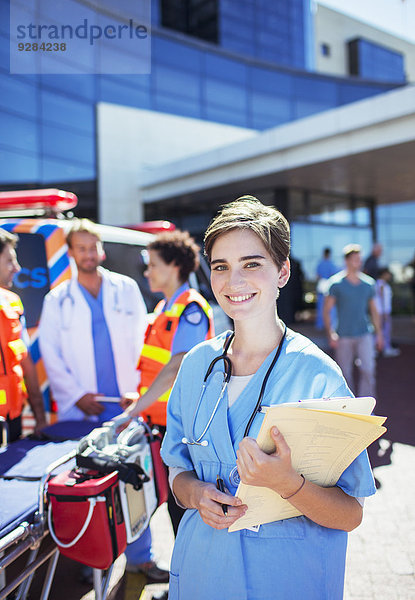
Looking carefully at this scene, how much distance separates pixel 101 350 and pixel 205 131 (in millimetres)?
16043

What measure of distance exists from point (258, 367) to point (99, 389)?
7.22 feet

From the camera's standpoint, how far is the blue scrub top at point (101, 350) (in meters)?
3.47

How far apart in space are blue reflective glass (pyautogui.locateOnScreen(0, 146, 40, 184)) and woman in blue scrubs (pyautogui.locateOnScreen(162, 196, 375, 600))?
13452mm

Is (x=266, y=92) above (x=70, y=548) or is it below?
above

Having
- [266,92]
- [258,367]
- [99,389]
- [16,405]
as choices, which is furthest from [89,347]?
[266,92]

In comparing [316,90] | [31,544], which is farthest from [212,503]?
[316,90]

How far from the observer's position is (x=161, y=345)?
2723mm

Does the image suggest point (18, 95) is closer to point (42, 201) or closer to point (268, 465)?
point (42, 201)

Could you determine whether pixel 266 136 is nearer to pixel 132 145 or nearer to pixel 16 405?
pixel 132 145

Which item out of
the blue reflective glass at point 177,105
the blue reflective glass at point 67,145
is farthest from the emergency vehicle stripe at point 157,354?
the blue reflective glass at point 177,105

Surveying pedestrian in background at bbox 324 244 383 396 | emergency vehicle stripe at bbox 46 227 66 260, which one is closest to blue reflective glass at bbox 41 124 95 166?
pedestrian in background at bbox 324 244 383 396

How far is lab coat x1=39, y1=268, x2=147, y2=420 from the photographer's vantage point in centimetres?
335

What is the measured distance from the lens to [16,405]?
2859 millimetres

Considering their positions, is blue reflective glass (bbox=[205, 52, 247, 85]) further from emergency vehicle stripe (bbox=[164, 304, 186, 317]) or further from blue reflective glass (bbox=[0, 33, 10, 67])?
emergency vehicle stripe (bbox=[164, 304, 186, 317])
